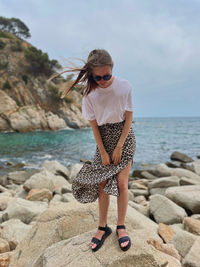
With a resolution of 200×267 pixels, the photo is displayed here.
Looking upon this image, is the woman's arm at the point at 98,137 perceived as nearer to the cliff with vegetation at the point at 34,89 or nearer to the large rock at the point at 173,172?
the large rock at the point at 173,172

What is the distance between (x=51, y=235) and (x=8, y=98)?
135 feet

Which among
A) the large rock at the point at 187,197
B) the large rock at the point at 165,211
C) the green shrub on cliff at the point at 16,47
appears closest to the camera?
the large rock at the point at 165,211

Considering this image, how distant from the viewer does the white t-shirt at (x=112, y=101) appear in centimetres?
267

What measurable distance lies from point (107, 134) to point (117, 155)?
31 centimetres

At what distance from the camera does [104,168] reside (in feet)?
9.10

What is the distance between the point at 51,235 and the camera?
330cm

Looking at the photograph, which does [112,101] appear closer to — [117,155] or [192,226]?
[117,155]

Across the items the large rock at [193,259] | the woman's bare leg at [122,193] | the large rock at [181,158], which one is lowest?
the large rock at [181,158]

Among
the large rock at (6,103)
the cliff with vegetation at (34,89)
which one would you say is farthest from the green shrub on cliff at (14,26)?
the large rock at (6,103)

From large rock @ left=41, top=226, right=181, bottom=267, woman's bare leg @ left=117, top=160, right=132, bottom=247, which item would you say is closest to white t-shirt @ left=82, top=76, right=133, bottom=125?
woman's bare leg @ left=117, top=160, right=132, bottom=247

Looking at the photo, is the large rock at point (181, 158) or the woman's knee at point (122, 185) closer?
the woman's knee at point (122, 185)

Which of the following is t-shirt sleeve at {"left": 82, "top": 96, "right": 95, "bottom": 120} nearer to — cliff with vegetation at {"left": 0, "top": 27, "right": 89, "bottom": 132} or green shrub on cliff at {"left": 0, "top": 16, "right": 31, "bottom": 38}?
cliff with vegetation at {"left": 0, "top": 27, "right": 89, "bottom": 132}

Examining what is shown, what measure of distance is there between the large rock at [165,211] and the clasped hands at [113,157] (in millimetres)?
2970

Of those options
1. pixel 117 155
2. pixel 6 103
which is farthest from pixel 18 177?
pixel 6 103
